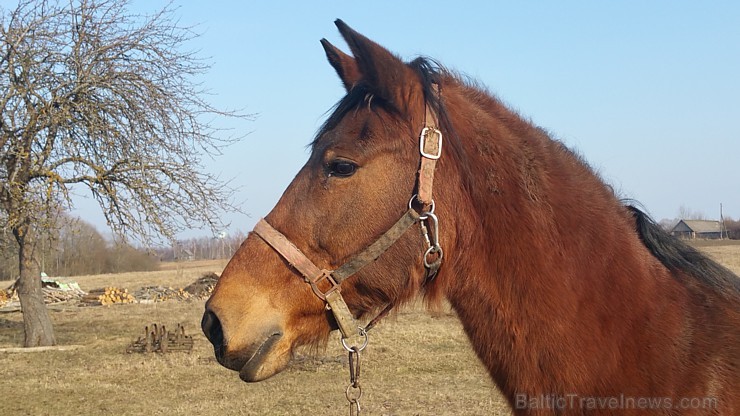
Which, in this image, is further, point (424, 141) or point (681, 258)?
point (681, 258)

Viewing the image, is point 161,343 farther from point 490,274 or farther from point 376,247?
point 490,274

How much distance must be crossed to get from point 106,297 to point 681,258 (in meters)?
27.4

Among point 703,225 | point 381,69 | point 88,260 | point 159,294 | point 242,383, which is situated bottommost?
point 242,383

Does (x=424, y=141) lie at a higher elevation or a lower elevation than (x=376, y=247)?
higher

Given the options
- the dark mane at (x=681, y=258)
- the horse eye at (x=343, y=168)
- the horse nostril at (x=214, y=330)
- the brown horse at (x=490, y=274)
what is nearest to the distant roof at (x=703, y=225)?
the dark mane at (x=681, y=258)

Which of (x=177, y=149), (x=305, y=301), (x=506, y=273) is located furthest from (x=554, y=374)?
(x=177, y=149)

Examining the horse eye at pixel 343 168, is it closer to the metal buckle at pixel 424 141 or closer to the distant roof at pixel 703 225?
the metal buckle at pixel 424 141

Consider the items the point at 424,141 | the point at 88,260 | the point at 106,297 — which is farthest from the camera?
the point at 88,260

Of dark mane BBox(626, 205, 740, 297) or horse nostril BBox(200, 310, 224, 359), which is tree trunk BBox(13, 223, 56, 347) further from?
dark mane BBox(626, 205, 740, 297)

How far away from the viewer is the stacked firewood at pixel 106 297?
2556 cm

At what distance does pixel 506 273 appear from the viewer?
88.4 inches

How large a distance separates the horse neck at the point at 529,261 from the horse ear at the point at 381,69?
28 cm

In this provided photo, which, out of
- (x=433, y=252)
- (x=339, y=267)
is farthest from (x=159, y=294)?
(x=433, y=252)

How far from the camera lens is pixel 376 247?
2.21 m
